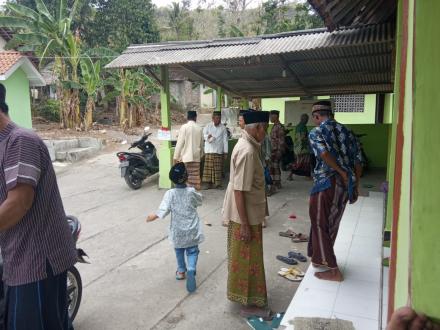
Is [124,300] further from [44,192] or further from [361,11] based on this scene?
[361,11]

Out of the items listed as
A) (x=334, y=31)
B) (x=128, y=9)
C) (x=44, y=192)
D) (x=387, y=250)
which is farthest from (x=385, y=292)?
(x=128, y=9)

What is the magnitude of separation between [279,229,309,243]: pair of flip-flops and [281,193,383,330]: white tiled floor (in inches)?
22.7

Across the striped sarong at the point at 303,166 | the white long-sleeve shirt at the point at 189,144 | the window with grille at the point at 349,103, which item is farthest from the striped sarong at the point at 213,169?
the window with grille at the point at 349,103

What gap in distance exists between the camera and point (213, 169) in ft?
28.9

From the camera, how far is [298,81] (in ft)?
33.1

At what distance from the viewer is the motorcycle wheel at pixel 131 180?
8648 millimetres

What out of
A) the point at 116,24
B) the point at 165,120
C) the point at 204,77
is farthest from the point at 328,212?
the point at 116,24

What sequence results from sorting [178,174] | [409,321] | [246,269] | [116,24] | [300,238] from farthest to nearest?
[116,24] → [300,238] → [178,174] → [246,269] → [409,321]

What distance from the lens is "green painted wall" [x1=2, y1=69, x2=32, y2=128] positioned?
44.7 ft

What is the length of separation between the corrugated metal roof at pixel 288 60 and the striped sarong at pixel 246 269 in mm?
3731

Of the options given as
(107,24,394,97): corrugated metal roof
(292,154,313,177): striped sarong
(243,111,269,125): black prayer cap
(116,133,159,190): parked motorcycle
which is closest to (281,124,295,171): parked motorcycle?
(292,154,313,177): striped sarong

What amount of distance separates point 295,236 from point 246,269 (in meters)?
2.31

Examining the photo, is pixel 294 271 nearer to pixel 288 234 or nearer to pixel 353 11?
pixel 288 234

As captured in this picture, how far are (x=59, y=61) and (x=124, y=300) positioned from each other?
1314cm
